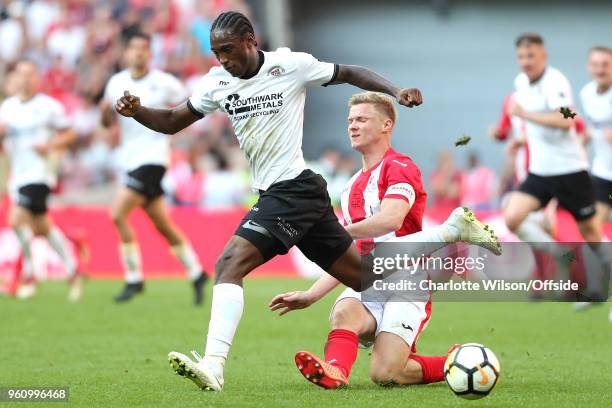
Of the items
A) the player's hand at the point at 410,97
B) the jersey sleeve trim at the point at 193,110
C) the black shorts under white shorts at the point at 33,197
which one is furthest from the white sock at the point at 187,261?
the player's hand at the point at 410,97

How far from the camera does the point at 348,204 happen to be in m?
7.49

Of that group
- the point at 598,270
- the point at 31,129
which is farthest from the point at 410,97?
the point at 31,129

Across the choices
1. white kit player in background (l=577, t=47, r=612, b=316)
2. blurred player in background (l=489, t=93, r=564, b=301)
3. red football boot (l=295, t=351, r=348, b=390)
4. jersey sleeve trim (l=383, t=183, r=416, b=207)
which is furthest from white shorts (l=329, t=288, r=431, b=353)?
white kit player in background (l=577, t=47, r=612, b=316)

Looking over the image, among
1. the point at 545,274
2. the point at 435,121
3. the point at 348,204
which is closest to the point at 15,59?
the point at 435,121

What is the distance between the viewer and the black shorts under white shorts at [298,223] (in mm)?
6820

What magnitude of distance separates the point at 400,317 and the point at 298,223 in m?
0.88

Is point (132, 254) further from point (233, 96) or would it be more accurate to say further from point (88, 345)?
point (233, 96)

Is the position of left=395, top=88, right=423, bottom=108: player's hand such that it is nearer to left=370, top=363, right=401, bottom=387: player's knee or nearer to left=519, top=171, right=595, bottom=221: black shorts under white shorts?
left=370, top=363, right=401, bottom=387: player's knee

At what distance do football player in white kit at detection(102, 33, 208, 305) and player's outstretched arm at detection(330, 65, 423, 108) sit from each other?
618cm

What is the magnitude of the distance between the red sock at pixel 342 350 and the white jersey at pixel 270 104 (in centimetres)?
102

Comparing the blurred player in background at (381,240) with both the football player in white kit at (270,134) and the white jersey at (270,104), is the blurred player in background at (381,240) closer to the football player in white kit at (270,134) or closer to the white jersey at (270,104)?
the football player in white kit at (270,134)

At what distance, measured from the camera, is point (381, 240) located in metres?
7.31

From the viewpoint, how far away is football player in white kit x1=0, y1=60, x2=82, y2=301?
46.0 ft

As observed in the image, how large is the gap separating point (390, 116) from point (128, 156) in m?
6.37
